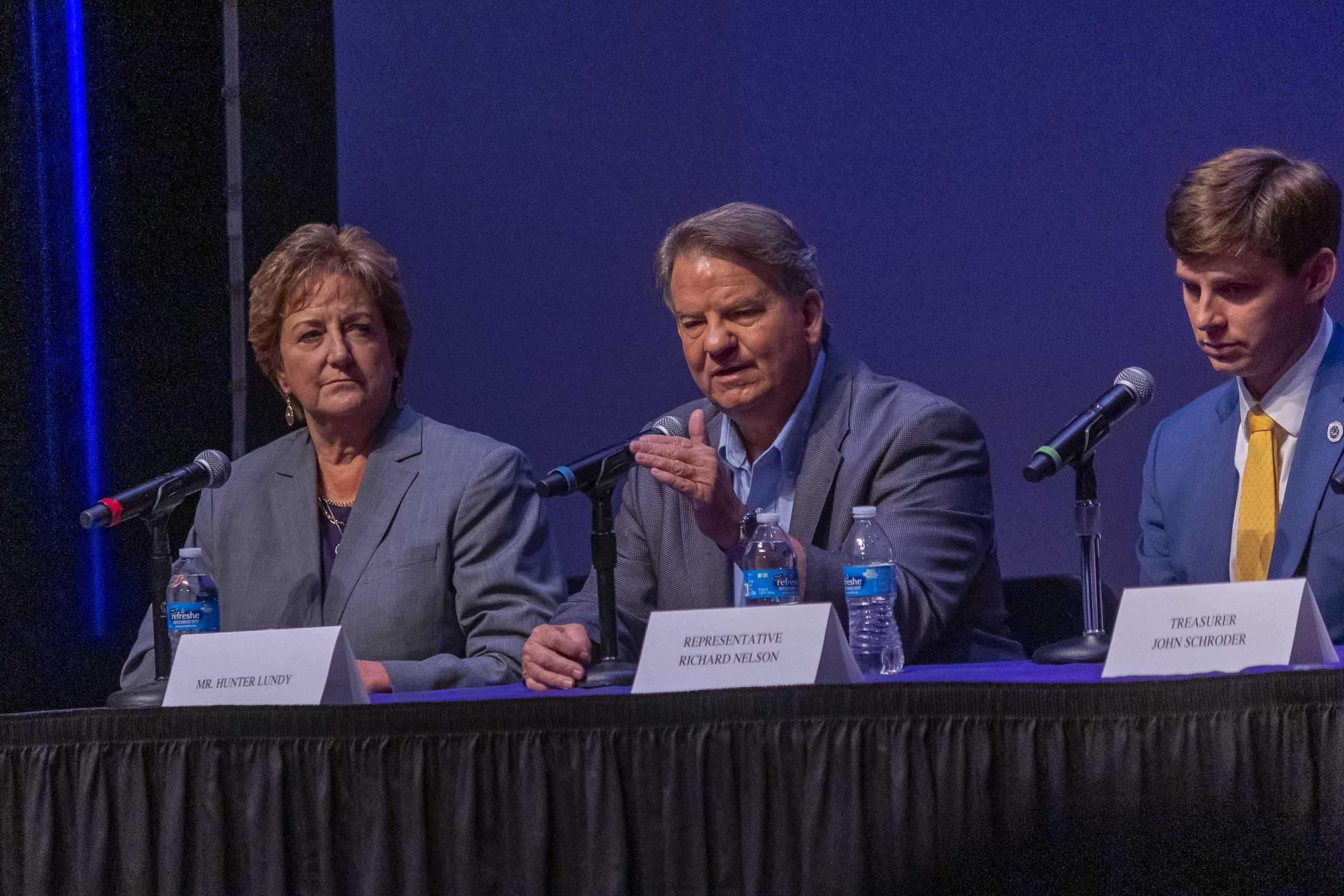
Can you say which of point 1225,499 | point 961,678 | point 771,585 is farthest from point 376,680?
point 1225,499

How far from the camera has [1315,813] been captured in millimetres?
1449

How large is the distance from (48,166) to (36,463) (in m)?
0.74

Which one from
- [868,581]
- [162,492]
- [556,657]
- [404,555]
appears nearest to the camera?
[868,581]

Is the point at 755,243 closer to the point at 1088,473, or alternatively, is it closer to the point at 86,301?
the point at 1088,473

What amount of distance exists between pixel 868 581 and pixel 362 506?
3.85 ft

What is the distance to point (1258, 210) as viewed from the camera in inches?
87.3

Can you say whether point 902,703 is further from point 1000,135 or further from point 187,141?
point 187,141

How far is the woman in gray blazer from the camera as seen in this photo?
2578 millimetres

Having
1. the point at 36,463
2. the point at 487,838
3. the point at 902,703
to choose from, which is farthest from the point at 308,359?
the point at 902,703

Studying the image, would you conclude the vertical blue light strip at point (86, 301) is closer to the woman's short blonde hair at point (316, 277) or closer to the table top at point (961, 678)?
the woman's short blonde hair at point (316, 277)

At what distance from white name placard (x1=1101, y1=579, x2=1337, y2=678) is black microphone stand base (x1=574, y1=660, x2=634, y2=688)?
0.65m

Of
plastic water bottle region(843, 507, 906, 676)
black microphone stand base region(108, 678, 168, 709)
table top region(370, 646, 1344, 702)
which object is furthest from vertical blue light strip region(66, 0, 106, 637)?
plastic water bottle region(843, 507, 906, 676)

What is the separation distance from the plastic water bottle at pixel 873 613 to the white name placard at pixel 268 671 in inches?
26.9

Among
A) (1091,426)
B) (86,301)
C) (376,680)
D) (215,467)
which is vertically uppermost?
(86,301)
